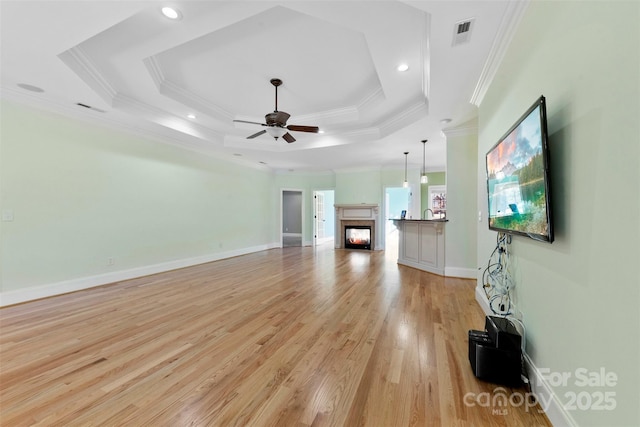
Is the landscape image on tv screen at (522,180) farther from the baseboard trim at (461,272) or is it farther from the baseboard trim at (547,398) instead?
the baseboard trim at (461,272)

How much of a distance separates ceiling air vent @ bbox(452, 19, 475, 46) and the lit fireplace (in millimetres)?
6113

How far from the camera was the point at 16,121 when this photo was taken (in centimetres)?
327

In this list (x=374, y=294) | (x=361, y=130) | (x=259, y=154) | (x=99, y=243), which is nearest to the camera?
(x=374, y=294)

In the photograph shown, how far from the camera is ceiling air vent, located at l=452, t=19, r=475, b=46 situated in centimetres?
202

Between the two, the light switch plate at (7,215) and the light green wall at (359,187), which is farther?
the light green wall at (359,187)

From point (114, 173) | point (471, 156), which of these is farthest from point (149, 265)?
point (471, 156)

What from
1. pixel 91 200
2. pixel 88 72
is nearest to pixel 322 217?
pixel 91 200

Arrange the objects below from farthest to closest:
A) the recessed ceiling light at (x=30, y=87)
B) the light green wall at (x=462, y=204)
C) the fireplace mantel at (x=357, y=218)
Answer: the fireplace mantel at (x=357, y=218) < the light green wall at (x=462, y=204) < the recessed ceiling light at (x=30, y=87)

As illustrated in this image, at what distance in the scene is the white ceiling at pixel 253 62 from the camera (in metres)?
2.03

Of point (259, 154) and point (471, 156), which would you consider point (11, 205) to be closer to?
point (259, 154)

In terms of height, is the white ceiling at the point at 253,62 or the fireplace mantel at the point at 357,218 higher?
the white ceiling at the point at 253,62

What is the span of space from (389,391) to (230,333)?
1.55m

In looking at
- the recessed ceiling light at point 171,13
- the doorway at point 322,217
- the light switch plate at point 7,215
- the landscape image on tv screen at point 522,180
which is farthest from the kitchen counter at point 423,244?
the light switch plate at point 7,215

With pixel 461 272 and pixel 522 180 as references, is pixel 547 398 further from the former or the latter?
pixel 461 272
